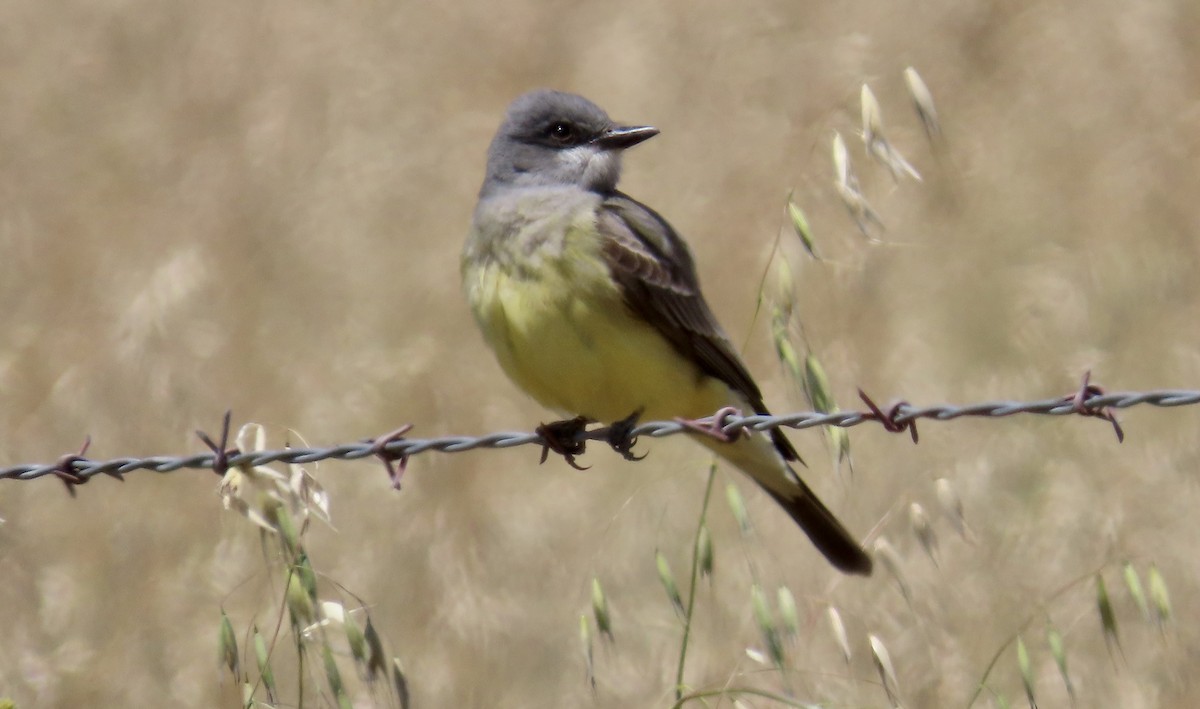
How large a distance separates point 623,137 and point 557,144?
21 cm

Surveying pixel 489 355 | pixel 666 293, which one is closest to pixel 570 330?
pixel 666 293

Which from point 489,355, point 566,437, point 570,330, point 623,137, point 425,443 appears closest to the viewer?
point 425,443

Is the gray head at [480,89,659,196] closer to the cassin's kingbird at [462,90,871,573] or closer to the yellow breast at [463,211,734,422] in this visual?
the cassin's kingbird at [462,90,871,573]

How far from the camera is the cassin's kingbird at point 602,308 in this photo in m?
3.96

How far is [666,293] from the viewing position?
4273mm

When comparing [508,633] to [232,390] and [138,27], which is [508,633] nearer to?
[232,390]

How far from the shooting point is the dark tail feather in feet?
14.4

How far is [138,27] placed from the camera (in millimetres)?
7184

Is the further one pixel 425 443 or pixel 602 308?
pixel 602 308

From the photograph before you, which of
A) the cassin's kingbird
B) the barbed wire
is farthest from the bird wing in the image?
the barbed wire

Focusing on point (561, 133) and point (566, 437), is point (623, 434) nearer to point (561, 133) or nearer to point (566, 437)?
point (566, 437)

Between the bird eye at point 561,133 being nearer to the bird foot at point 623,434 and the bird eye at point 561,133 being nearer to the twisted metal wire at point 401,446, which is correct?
the bird foot at point 623,434

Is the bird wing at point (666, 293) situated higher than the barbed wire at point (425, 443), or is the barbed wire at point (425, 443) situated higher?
the bird wing at point (666, 293)

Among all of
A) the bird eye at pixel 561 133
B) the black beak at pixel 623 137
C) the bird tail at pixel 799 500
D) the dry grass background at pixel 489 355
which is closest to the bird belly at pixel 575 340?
the bird tail at pixel 799 500
